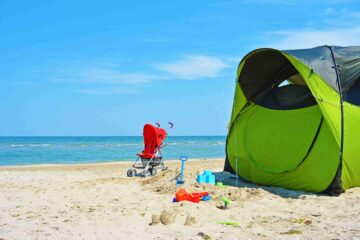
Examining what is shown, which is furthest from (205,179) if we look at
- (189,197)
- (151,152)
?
(151,152)

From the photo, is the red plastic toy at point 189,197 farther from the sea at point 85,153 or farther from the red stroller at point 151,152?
the sea at point 85,153

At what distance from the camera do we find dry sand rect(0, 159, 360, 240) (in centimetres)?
512

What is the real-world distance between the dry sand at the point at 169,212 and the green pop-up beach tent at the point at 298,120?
0.43 m

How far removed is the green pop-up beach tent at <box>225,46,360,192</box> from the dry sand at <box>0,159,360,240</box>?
43cm

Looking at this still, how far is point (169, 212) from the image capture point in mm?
5742

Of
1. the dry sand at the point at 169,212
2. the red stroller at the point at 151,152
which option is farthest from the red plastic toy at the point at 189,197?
the red stroller at the point at 151,152

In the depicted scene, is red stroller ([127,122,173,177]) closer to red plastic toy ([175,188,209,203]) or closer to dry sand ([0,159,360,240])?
dry sand ([0,159,360,240])

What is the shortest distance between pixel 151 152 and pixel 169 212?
5741 millimetres

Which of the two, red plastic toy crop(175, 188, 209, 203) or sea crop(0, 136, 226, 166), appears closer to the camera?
red plastic toy crop(175, 188, 209, 203)

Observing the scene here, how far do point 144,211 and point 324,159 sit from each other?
3.39 meters

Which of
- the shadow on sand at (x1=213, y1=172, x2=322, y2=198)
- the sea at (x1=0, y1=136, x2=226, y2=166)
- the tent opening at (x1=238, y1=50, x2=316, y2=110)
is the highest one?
the tent opening at (x1=238, y1=50, x2=316, y2=110)

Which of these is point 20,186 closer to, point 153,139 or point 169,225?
point 153,139

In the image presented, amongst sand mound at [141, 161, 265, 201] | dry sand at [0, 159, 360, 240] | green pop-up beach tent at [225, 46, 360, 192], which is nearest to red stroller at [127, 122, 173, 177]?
sand mound at [141, 161, 265, 201]

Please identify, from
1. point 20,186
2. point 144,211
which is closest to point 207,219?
point 144,211
